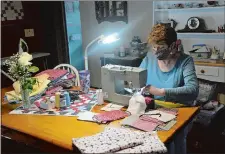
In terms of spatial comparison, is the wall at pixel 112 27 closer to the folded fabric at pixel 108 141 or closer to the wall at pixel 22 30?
the wall at pixel 22 30

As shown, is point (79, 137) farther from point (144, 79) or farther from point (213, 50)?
point (213, 50)

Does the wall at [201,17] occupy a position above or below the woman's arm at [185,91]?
above

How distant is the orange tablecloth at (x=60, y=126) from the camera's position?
1.46 meters

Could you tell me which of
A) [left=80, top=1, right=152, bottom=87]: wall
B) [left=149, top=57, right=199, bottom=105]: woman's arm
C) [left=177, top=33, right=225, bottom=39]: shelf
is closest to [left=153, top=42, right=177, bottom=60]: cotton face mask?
[left=149, top=57, right=199, bottom=105]: woman's arm

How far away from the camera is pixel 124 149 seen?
1260 mm

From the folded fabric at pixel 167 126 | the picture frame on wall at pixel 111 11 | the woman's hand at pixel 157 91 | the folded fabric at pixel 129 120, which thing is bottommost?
the folded fabric at pixel 167 126

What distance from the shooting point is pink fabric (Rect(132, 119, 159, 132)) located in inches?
59.2

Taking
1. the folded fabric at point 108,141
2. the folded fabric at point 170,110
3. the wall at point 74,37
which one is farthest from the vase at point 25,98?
the wall at point 74,37

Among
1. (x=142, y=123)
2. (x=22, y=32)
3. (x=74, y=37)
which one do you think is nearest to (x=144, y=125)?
(x=142, y=123)

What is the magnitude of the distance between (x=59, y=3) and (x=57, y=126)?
3.52m

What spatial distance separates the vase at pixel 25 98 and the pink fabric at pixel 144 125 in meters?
0.84

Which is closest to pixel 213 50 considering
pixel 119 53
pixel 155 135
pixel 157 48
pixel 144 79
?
pixel 119 53

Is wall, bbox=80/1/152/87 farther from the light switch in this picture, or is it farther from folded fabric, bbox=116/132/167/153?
folded fabric, bbox=116/132/167/153

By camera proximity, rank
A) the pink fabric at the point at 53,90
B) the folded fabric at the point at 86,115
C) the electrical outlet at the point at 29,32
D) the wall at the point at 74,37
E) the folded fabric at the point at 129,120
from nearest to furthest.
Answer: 1. the folded fabric at the point at 129,120
2. the folded fabric at the point at 86,115
3. the pink fabric at the point at 53,90
4. the electrical outlet at the point at 29,32
5. the wall at the point at 74,37
